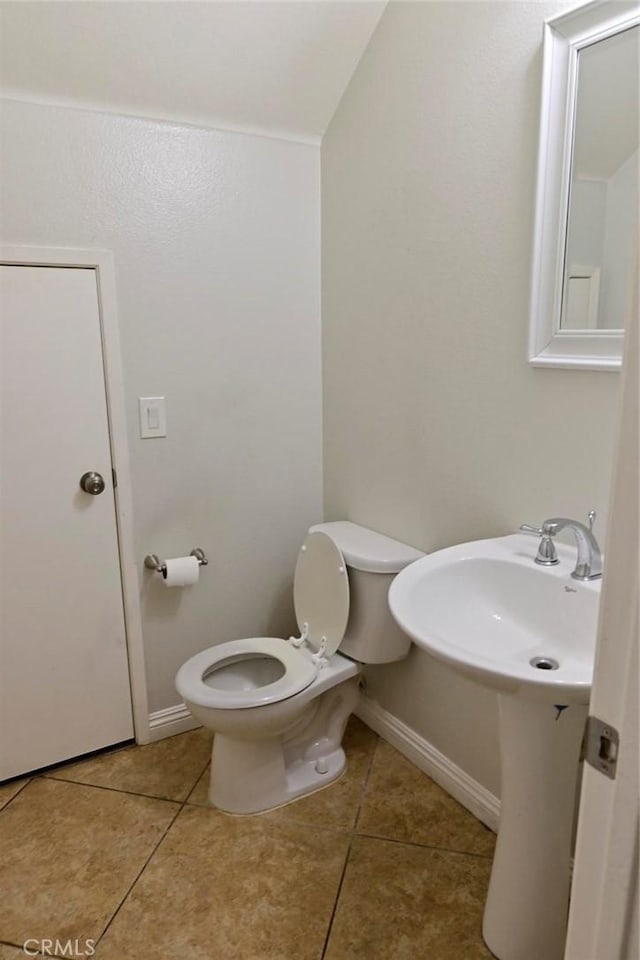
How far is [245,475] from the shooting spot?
2.15m

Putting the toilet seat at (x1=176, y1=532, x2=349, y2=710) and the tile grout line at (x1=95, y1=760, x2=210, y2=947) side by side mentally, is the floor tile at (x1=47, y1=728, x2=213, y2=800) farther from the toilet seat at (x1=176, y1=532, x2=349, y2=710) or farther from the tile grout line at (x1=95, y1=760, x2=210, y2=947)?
the toilet seat at (x1=176, y1=532, x2=349, y2=710)

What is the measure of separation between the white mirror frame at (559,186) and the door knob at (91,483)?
1267 millimetres

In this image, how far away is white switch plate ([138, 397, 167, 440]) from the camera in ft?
6.30

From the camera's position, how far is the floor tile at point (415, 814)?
5.55 ft

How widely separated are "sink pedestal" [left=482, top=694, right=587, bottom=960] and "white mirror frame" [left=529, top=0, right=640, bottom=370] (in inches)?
28.9

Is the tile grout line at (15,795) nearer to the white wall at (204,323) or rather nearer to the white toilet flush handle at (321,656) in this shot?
the white wall at (204,323)

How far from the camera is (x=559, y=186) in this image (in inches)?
53.1

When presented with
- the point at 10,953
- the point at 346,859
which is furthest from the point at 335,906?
the point at 10,953

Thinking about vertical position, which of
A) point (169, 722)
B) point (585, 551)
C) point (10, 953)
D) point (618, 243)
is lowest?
point (10, 953)

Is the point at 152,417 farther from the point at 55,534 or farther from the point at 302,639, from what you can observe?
the point at 302,639

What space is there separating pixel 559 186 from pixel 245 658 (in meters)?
1.56

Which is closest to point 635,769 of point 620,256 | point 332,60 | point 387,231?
point 620,256

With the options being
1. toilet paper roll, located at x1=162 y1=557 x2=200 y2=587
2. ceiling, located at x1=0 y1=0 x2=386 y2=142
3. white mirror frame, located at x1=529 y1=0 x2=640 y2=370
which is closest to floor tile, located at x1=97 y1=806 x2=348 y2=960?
toilet paper roll, located at x1=162 y1=557 x2=200 y2=587

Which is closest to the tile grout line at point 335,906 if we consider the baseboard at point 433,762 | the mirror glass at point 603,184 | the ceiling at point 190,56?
the baseboard at point 433,762
